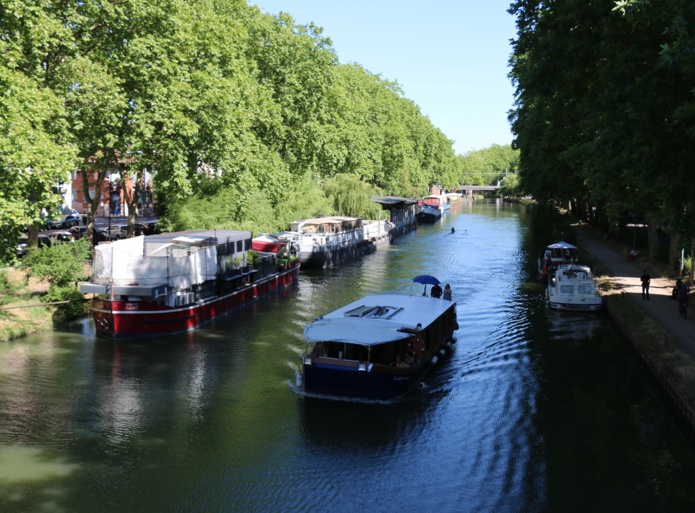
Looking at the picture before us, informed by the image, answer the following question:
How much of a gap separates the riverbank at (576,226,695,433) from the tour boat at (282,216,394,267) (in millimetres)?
20106

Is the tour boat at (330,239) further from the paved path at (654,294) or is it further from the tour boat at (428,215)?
the tour boat at (428,215)

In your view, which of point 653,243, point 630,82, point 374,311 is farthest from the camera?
point 653,243

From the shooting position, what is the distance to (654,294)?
120 feet

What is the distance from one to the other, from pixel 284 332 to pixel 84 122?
15531 millimetres

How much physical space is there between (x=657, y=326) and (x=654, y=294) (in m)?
7.73

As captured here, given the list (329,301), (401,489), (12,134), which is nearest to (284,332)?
(329,301)

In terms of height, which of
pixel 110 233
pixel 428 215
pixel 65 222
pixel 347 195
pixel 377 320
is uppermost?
pixel 347 195

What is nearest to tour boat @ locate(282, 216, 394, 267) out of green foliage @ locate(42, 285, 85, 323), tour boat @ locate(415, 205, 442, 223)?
green foliage @ locate(42, 285, 85, 323)

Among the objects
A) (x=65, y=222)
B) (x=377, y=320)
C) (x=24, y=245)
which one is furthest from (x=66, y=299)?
(x=65, y=222)

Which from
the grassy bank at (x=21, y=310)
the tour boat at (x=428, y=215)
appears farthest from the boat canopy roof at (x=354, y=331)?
the tour boat at (x=428, y=215)

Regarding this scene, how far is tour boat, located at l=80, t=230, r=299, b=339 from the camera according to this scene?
31.0 m

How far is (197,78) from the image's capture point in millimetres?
42188

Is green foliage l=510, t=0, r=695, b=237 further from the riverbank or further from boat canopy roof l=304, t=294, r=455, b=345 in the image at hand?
boat canopy roof l=304, t=294, r=455, b=345

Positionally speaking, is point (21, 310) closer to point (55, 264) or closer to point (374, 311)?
point (55, 264)
